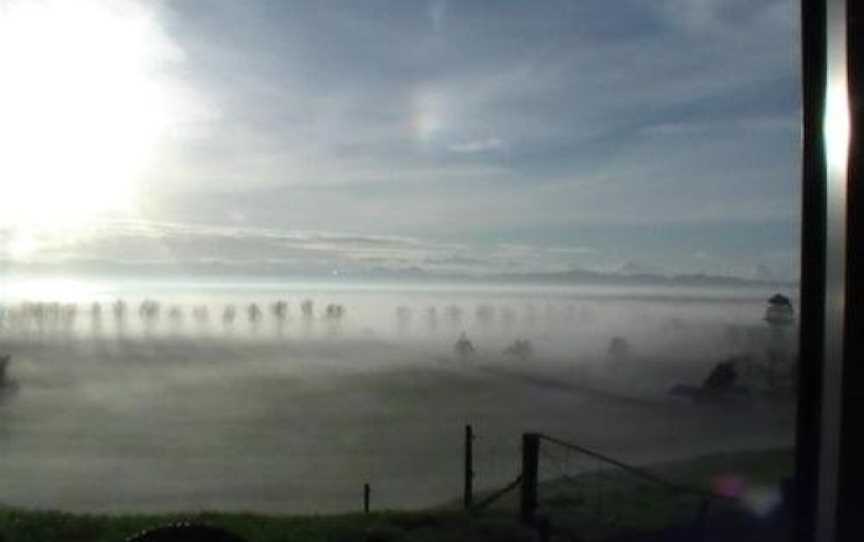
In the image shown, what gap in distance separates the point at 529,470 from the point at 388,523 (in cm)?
86

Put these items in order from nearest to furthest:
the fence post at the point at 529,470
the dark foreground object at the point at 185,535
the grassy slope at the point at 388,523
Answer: the dark foreground object at the point at 185,535, the grassy slope at the point at 388,523, the fence post at the point at 529,470

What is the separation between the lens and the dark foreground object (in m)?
1.62

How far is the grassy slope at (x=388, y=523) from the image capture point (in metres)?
2.80

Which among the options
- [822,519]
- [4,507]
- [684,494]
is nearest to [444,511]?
[684,494]

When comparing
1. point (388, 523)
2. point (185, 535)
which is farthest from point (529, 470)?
point (185, 535)

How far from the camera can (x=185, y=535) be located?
1.63 meters

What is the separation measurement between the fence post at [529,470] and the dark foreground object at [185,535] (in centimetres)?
203

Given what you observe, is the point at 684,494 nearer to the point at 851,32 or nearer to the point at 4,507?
the point at 4,507

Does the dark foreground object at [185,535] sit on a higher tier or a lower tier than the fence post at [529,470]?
higher

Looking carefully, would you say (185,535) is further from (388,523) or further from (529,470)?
(529,470)

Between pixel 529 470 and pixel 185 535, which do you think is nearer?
pixel 185 535

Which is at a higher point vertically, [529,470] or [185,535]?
[185,535]

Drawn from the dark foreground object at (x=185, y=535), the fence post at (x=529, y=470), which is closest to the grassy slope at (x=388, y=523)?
the fence post at (x=529, y=470)

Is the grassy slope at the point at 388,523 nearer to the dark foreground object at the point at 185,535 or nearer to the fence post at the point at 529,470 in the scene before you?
the fence post at the point at 529,470
